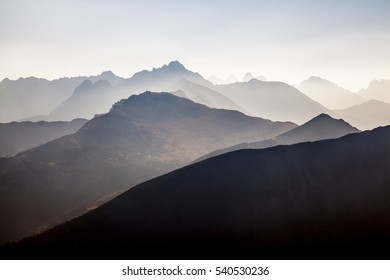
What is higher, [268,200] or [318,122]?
[318,122]

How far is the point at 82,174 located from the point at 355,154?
8878 centimetres

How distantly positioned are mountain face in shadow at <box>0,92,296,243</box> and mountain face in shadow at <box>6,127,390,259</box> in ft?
132

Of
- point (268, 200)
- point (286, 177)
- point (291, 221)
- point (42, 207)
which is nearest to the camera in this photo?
point (291, 221)

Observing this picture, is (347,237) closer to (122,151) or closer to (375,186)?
(375,186)

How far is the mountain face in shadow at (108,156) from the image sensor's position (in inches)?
3753

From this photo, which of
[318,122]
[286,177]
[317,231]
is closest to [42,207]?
[286,177]

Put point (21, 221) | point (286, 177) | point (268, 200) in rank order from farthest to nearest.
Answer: point (21, 221) → point (286, 177) → point (268, 200)

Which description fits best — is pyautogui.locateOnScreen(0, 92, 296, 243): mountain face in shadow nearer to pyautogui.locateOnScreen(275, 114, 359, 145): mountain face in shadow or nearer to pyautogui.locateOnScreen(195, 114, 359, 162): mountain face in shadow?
pyautogui.locateOnScreen(195, 114, 359, 162): mountain face in shadow

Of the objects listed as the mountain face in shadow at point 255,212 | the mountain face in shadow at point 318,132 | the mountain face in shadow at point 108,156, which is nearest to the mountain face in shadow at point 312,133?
the mountain face in shadow at point 318,132

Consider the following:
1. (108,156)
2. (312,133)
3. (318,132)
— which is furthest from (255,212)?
(108,156)

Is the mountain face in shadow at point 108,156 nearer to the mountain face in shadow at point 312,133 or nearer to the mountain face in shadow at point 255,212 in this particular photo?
the mountain face in shadow at point 312,133

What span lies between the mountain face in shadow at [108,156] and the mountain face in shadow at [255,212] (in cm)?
4029

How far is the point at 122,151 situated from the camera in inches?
5472

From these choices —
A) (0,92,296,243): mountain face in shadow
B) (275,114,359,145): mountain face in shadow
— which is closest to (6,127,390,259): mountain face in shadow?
(0,92,296,243): mountain face in shadow
